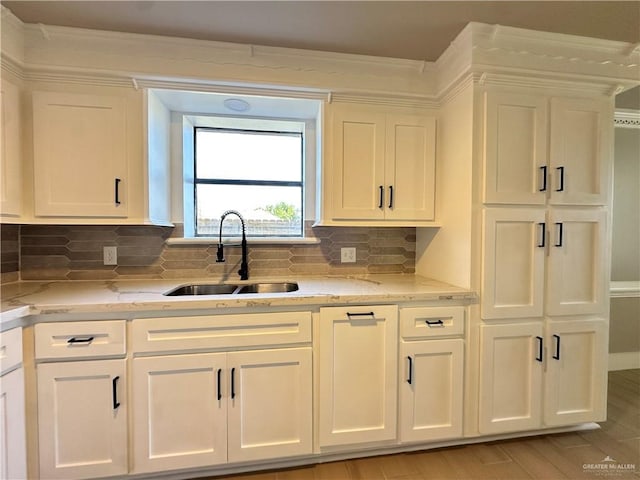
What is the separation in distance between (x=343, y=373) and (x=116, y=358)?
1089mm

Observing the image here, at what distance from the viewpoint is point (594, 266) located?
176 centimetres

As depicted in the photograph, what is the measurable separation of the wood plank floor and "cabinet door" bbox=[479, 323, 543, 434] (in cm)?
14

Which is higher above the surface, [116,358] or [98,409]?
[116,358]

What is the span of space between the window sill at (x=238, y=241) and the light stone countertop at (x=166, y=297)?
0.89ft

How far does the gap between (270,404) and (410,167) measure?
63.0 inches

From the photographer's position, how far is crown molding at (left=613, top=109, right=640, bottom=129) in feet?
8.66

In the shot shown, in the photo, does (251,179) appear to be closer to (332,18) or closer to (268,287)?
(268,287)

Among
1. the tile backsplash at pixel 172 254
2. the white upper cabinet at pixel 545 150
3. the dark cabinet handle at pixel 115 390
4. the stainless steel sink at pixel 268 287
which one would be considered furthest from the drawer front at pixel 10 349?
the white upper cabinet at pixel 545 150

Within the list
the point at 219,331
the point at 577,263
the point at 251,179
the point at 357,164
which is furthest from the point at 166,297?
the point at 577,263

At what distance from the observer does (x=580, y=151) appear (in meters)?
1.74

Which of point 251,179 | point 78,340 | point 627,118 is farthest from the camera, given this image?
point 627,118

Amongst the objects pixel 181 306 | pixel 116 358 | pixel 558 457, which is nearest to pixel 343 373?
pixel 181 306

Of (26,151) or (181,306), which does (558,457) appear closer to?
(181,306)

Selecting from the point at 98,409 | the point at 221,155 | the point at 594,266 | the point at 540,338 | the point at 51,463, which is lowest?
the point at 51,463
